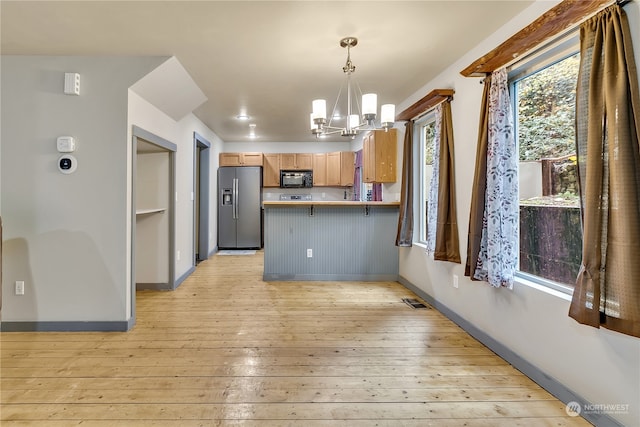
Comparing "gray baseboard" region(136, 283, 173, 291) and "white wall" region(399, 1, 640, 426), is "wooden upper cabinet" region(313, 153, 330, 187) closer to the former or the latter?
"white wall" region(399, 1, 640, 426)

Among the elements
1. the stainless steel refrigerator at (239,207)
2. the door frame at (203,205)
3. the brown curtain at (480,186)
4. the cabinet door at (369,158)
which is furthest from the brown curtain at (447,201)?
the stainless steel refrigerator at (239,207)

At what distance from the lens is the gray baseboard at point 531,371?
160cm

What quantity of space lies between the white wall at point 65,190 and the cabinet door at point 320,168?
4.43 meters

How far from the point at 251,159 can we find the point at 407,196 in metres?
4.13

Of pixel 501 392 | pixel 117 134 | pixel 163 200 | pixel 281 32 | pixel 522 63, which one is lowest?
pixel 501 392

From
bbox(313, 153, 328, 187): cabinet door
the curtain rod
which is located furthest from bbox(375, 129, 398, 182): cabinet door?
Answer: bbox(313, 153, 328, 187): cabinet door

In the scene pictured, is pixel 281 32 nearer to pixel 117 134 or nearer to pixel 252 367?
pixel 117 134

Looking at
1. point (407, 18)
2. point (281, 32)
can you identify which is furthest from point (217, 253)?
point (407, 18)

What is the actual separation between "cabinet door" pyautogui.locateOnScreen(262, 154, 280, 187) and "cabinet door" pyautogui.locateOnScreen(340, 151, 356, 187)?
1.45 m

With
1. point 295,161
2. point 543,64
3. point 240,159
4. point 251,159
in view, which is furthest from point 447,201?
point 240,159

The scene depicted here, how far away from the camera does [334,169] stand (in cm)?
693

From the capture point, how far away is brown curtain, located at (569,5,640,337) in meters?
1.38

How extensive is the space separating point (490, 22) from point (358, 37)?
3.12 feet

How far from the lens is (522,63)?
2102 mm
